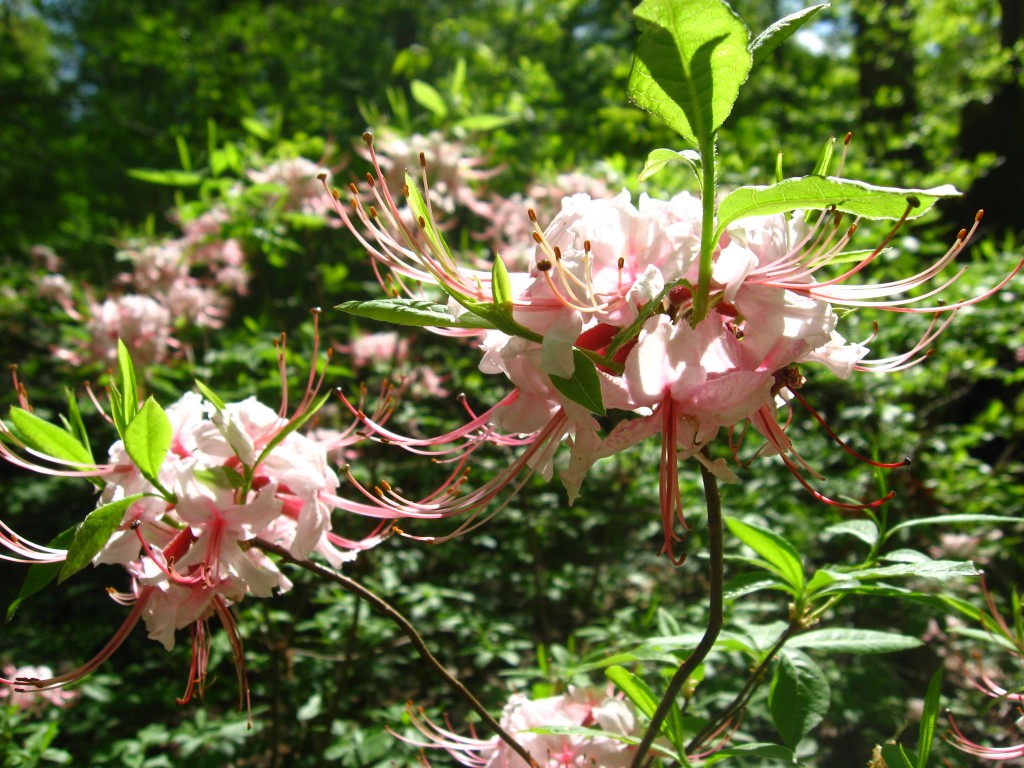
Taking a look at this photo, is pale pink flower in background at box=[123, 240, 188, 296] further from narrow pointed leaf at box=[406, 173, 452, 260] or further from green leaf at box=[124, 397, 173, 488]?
narrow pointed leaf at box=[406, 173, 452, 260]

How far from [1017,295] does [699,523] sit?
1.51 m

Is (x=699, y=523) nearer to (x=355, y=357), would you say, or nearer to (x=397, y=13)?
(x=355, y=357)

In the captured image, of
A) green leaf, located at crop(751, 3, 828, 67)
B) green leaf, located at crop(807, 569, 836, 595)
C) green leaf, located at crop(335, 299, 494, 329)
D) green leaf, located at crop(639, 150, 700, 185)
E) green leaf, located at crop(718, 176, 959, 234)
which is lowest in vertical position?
green leaf, located at crop(807, 569, 836, 595)

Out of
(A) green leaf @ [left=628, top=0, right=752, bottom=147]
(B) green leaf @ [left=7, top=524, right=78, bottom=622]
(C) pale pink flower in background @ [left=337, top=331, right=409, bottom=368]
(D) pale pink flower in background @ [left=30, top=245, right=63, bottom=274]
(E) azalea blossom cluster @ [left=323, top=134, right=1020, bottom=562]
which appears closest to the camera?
(A) green leaf @ [left=628, top=0, right=752, bottom=147]

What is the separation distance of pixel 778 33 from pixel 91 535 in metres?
0.81

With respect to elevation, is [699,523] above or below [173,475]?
below

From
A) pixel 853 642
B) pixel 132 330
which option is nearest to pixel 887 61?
pixel 132 330

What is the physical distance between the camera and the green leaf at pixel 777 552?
1009mm


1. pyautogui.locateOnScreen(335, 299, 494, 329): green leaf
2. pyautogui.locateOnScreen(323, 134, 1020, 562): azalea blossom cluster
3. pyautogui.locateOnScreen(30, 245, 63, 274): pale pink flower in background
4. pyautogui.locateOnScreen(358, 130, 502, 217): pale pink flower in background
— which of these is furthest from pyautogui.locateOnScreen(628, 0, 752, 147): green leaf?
pyautogui.locateOnScreen(30, 245, 63, 274): pale pink flower in background

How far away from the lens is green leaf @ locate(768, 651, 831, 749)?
94 centimetres

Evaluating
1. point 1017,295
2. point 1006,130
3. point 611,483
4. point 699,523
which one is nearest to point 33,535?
point 611,483

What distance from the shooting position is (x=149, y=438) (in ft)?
2.72

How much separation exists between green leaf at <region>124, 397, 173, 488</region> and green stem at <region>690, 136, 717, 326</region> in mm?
560

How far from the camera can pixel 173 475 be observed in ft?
3.03
